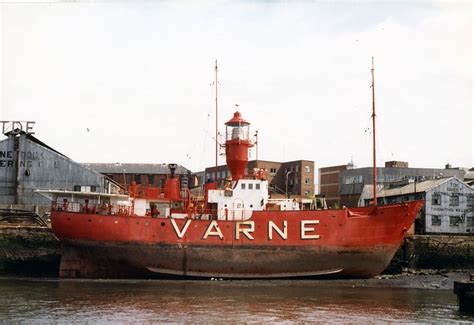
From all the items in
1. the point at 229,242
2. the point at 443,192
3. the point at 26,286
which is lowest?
the point at 26,286

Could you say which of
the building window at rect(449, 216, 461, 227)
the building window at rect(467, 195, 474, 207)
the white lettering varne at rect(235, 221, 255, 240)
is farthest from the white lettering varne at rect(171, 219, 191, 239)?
the building window at rect(467, 195, 474, 207)

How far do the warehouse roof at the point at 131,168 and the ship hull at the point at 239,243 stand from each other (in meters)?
31.7

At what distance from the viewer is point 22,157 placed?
129ft

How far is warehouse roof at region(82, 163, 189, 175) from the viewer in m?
59.9

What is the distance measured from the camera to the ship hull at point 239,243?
91.6 feet

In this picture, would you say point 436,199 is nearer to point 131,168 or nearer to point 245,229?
point 245,229

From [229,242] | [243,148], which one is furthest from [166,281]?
[243,148]

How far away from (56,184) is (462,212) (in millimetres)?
27864

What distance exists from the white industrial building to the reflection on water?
572 inches

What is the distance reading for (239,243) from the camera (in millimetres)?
28000

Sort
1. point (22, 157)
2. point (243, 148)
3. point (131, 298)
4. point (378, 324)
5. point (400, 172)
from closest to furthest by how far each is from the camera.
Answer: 1. point (378, 324)
2. point (131, 298)
3. point (243, 148)
4. point (22, 157)
5. point (400, 172)

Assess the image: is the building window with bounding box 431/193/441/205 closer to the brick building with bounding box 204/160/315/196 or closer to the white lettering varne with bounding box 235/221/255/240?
the white lettering varne with bounding box 235/221/255/240

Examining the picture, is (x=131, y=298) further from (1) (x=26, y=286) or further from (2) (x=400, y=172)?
(2) (x=400, y=172)

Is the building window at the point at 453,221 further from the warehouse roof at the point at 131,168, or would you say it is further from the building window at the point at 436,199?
the warehouse roof at the point at 131,168
